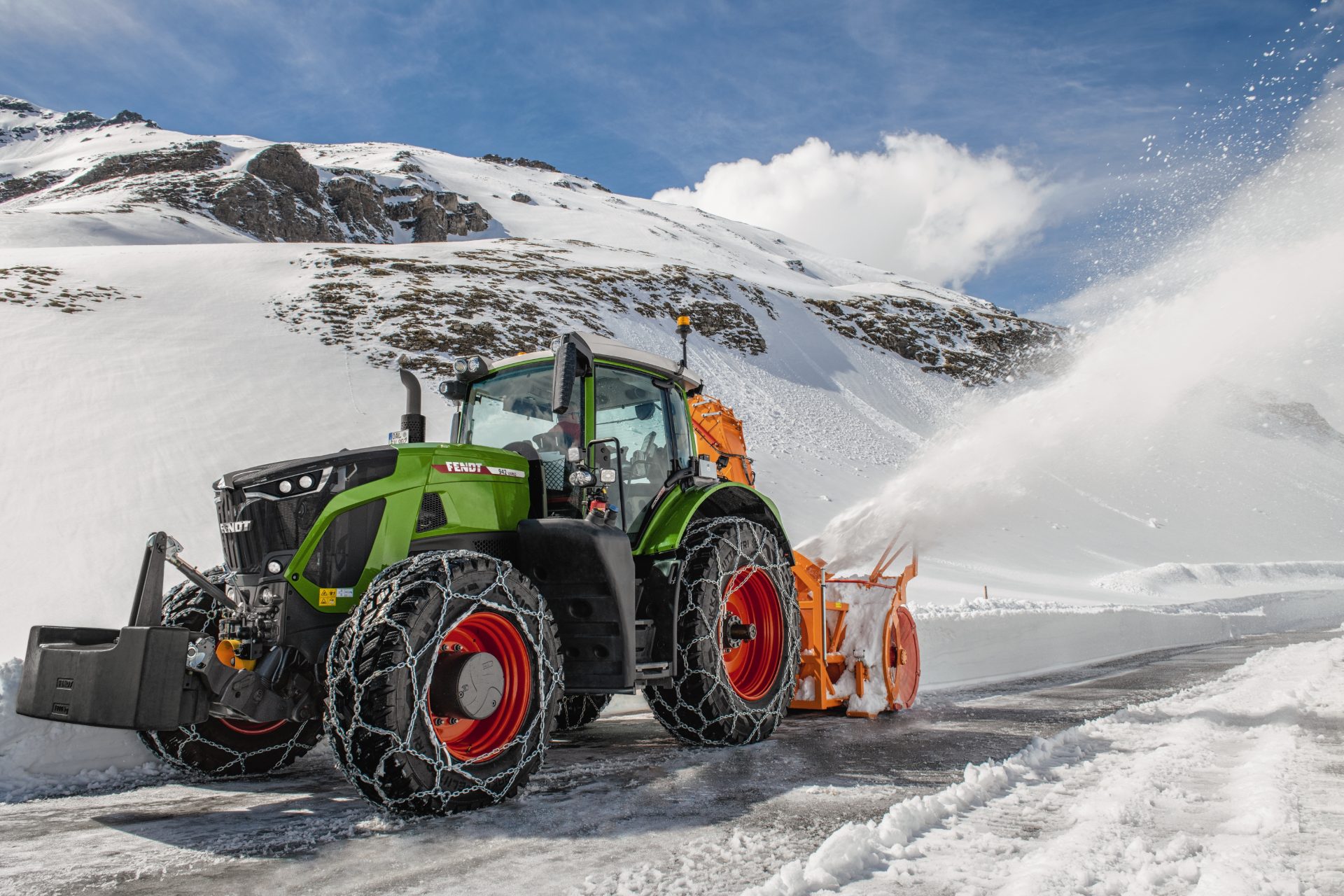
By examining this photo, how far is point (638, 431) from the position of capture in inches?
223

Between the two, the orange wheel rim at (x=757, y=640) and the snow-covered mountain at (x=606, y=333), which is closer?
the orange wheel rim at (x=757, y=640)

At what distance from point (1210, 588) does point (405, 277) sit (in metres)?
28.6

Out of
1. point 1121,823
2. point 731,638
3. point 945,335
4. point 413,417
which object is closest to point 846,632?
point 731,638

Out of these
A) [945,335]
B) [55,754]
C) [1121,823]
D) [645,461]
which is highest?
[945,335]

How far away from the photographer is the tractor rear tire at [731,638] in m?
5.25

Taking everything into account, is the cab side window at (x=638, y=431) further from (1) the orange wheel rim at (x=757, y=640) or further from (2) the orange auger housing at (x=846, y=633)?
(1) the orange wheel rim at (x=757, y=640)

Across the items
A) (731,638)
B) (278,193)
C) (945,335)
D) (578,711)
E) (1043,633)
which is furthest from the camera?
(278,193)

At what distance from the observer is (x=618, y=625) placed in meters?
4.51

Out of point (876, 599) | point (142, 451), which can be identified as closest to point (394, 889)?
point (876, 599)

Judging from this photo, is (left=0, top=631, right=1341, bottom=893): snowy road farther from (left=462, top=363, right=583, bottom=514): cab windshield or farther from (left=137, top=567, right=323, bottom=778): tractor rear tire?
(left=462, top=363, right=583, bottom=514): cab windshield

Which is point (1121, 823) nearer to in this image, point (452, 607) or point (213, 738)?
point (452, 607)

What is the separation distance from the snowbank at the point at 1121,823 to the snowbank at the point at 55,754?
3804 mm

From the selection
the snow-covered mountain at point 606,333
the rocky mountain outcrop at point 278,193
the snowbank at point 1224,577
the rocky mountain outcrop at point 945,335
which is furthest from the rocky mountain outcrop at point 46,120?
the snowbank at point 1224,577

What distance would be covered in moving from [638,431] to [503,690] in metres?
2.11
